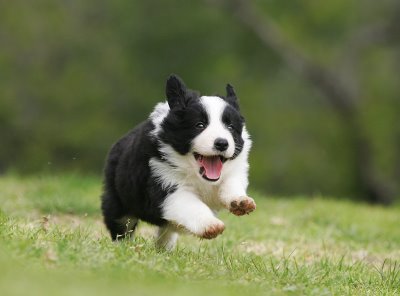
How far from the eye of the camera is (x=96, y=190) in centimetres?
1270

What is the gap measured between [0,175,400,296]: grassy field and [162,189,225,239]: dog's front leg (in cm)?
23

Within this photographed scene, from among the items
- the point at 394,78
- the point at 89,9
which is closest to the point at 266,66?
the point at 394,78

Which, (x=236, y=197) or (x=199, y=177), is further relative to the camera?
(x=199, y=177)

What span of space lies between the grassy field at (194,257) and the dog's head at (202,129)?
73 cm

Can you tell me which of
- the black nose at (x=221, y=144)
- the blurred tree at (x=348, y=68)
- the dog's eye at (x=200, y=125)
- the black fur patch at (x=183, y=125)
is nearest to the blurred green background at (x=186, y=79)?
the blurred tree at (x=348, y=68)

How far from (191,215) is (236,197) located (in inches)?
15.2

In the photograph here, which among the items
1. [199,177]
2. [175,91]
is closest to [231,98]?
[175,91]

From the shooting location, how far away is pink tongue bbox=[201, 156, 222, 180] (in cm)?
697

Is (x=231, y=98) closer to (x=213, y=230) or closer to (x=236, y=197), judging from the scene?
(x=236, y=197)

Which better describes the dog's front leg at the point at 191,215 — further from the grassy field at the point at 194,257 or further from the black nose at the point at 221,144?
the black nose at the point at 221,144

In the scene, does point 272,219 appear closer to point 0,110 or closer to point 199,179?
point 199,179

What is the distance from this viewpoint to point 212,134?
6867mm

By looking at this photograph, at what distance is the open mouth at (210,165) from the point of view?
22.8 feet

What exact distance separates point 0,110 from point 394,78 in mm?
13128
